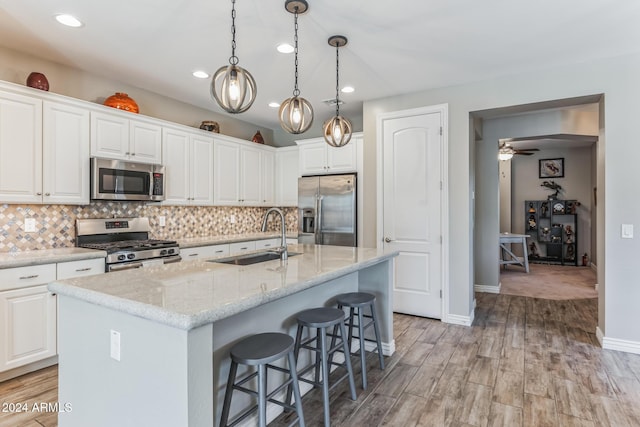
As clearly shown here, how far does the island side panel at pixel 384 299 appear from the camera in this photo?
3.06 meters

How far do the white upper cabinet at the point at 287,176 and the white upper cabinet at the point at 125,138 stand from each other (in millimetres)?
2072

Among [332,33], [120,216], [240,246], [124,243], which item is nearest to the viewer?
[332,33]

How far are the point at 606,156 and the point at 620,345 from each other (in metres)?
1.73

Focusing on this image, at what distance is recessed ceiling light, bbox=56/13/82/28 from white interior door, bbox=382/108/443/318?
3.15 metres

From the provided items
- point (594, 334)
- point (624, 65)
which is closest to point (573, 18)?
point (624, 65)

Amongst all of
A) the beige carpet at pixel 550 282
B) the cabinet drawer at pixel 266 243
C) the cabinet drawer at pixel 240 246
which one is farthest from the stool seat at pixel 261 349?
the beige carpet at pixel 550 282

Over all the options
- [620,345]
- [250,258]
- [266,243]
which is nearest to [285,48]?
[250,258]

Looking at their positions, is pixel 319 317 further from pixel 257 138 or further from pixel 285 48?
pixel 257 138

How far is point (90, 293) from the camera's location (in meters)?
1.49

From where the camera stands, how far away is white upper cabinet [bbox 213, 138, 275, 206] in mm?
4715

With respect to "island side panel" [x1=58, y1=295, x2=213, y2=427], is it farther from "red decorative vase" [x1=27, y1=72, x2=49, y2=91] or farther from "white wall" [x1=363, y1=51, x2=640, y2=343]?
"white wall" [x1=363, y1=51, x2=640, y2=343]

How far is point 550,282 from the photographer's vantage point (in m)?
6.23

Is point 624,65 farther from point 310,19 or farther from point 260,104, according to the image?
point 260,104

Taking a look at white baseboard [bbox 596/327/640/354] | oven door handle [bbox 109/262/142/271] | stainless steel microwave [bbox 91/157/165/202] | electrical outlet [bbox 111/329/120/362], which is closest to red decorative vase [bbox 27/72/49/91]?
stainless steel microwave [bbox 91/157/165/202]
